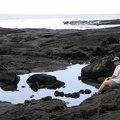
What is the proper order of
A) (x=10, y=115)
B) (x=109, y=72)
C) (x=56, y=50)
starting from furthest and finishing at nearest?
(x=56, y=50) → (x=109, y=72) → (x=10, y=115)

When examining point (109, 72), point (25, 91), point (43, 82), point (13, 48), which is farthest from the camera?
point (13, 48)

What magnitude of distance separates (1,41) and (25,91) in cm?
2666

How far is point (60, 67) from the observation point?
31078mm

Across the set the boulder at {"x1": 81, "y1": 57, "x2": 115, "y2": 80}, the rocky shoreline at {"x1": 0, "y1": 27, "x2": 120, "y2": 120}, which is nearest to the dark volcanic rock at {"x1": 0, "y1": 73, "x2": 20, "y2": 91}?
the rocky shoreline at {"x1": 0, "y1": 27, "x2": 120, "y2": 120}

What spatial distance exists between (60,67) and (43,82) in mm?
7211

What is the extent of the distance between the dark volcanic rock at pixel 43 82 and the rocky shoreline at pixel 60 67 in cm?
127

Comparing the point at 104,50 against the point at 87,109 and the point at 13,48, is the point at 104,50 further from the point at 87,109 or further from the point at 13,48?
the point at 87,109

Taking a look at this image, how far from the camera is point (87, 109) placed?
12469 millimetres

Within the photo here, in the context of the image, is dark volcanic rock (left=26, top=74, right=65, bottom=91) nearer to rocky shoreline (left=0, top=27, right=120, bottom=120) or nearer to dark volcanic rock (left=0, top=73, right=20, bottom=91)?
dark volcanic rock (left=0, top=73, right=20, bottom=91)

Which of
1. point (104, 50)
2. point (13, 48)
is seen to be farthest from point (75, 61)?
point (13, 48)

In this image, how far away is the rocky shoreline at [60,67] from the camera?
40.9 ft

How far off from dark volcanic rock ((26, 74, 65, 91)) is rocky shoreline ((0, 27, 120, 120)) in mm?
1270

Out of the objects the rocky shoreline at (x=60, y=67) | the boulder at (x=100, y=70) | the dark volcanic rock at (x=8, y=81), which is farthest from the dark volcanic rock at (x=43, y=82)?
the boulder at (x=100, y=70)

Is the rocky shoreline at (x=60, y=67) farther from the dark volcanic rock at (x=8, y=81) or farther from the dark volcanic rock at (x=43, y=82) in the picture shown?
the dark volcanic rock at (x=43, y=82)
